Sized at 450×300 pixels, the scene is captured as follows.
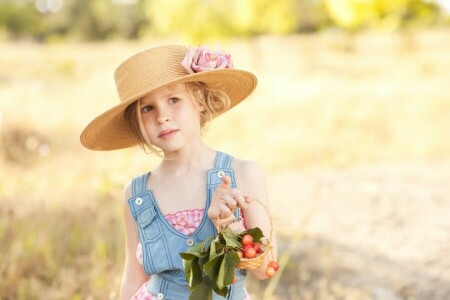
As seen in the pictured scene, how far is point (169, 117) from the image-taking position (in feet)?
5.79

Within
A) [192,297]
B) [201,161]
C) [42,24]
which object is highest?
[42,24]

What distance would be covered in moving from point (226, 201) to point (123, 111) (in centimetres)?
53

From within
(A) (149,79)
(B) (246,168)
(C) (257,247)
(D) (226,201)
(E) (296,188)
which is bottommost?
(C) (257,247)

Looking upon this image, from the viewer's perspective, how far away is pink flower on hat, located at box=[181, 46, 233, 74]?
1761 millimetres

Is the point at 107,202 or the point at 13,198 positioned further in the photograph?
the point at 107,202

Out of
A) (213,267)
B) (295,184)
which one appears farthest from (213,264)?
(295,184)

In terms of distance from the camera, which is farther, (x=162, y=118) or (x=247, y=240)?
(x=162, y=118)

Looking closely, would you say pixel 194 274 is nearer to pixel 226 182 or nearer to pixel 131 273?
pixel 226 182

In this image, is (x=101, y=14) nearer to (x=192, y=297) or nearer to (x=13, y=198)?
(x=13, y=198)

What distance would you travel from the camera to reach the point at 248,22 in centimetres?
1673

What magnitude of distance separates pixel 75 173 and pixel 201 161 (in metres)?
3.53

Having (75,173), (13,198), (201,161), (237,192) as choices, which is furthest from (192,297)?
(75,173)

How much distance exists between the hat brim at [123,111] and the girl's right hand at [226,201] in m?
0.33

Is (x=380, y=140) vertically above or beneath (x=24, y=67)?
beneath
